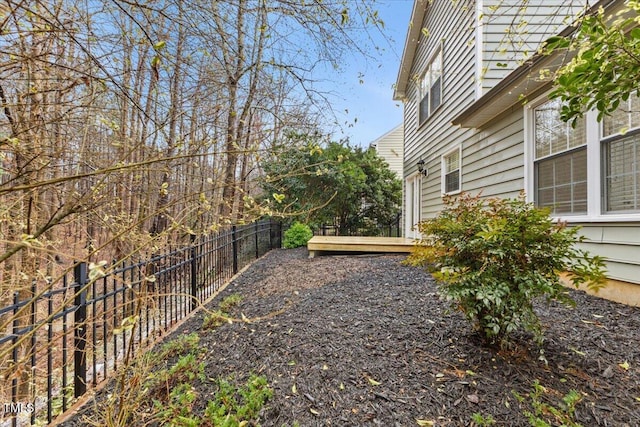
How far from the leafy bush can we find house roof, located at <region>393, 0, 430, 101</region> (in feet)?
24.0

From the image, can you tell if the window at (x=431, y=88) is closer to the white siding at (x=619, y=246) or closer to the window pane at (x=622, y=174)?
the window pane at (x=622, y=174)

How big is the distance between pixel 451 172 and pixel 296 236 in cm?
450

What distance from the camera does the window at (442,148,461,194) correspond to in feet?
21.9

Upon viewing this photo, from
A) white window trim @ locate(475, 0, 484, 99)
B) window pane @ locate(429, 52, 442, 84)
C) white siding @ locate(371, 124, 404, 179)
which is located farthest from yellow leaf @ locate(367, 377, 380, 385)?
white siding @ locate(371, 124, 404, 179)

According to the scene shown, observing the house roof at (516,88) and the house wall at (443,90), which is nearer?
the house roof at (516,88)

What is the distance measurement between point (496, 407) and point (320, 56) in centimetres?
338

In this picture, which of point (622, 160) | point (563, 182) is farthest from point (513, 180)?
point (622, 160)

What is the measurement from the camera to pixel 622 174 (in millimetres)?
3199

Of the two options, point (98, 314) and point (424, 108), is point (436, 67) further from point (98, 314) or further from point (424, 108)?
point (98, 314)

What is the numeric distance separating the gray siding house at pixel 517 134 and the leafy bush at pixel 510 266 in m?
1.26

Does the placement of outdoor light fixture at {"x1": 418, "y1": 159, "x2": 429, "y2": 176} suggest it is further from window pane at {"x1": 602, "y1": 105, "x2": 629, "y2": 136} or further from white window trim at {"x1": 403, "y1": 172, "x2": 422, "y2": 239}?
window pane at {"x1": 602, "y1": 105, "x2": 629, "y2": 136}

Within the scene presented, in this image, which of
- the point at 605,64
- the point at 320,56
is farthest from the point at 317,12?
the point at 605,64

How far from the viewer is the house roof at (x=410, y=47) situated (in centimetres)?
852

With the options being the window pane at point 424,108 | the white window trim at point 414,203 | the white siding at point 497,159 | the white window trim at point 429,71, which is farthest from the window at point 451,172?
the window pane at point 424,108
